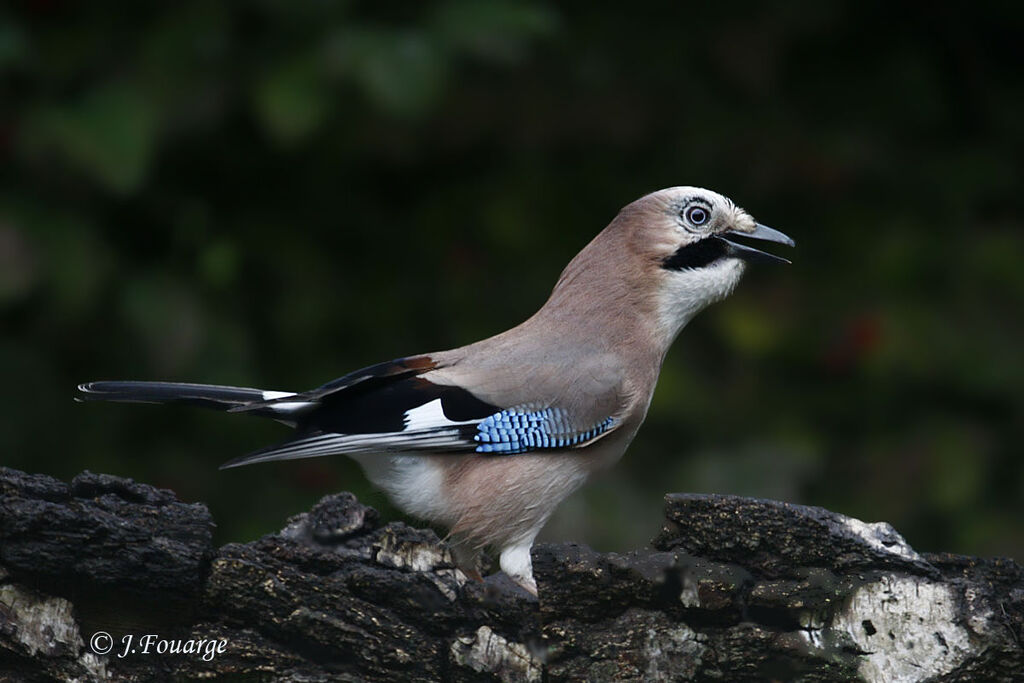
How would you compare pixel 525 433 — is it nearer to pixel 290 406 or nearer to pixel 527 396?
pixel 527 396

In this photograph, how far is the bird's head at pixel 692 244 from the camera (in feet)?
12.9

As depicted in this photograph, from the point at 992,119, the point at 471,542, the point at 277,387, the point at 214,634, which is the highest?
the point at 992,119

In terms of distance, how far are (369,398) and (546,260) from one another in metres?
2.80

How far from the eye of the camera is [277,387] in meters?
6.03

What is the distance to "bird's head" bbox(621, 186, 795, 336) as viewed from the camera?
3.92m

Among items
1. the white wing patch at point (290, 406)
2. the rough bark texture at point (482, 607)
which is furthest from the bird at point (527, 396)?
the rough bark texture at point (482, 607)

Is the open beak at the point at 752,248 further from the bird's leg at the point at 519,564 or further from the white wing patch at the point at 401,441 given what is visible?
the bird's leg at the point at 519,564

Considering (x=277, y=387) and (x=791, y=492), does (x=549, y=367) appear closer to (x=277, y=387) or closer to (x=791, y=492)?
(x=791, y=492)

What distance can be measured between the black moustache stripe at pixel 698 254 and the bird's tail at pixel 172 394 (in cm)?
124

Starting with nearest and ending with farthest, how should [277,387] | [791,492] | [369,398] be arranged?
[369,398], [791,492], [277,387]

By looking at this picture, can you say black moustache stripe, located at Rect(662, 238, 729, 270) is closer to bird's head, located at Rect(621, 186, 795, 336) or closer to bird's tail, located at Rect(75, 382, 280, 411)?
bird's head, located at Rect(621, 186, 795, 336)

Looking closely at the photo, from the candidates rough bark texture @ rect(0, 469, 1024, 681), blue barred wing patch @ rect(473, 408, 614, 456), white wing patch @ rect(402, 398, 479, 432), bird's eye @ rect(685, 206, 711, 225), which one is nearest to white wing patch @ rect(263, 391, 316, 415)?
white wing patch @ rect(402, 398, 479, 432)

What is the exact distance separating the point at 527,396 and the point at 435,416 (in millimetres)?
283

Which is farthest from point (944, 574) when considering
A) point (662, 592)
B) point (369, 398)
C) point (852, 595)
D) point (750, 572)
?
point (369, 398)
